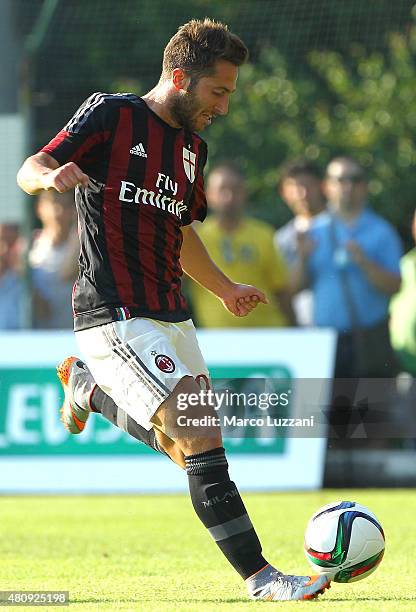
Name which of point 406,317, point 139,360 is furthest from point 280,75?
point 139,360

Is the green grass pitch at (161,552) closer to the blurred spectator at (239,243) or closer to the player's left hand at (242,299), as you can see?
the player's left hand at (242,299)

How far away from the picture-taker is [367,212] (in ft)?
37.1

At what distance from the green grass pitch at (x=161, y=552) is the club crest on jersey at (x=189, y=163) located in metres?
1.74

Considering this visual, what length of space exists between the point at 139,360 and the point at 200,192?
3.20 feet

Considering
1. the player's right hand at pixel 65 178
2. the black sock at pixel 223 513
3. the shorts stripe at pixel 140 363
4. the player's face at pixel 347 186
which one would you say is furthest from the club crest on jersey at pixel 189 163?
the player's face at pixel 347 186

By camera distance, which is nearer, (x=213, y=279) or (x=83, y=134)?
(x=83, y=134)

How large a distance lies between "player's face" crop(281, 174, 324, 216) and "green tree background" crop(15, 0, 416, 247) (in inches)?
27.5

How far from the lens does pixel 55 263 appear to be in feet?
38.3

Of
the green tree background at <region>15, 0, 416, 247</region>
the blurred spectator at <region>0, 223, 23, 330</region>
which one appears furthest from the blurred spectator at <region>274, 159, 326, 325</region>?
the blurred spectator at <region>0, 223, 23, 330</region>

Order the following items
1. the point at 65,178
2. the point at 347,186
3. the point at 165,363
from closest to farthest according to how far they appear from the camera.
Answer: the point at 65,178 < the point at 165,363 < the point at 347,186

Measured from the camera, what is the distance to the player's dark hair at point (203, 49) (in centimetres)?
533

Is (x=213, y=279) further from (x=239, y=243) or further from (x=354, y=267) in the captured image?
(x=354, y=267)

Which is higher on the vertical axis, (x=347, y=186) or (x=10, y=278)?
(x=347, y=186)

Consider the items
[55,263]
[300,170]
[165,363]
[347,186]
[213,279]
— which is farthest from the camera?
[55,263]
